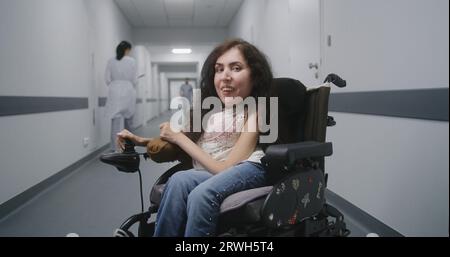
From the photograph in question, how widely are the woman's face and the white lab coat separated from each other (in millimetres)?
3399

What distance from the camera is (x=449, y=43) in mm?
1369

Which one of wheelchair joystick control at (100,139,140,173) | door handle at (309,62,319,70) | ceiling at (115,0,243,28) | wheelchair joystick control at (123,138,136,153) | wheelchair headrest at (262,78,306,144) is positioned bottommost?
wheelchair joystick control at (100,139,140,173)

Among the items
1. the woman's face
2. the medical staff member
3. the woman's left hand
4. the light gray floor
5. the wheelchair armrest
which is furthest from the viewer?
the medical staff member

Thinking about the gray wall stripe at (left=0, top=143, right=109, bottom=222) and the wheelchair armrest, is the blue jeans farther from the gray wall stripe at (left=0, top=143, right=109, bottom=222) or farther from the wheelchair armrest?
the gray wall stripe at (left=0, top=143, right=109, bottom=222)

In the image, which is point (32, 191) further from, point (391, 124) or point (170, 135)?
point (391, 124)

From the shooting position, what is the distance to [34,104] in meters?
2.77

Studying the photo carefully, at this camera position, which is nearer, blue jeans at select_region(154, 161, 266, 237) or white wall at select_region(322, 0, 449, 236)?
blue jeans at select_region(154, 161, 266, 237)

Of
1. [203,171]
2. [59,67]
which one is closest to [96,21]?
[59,67]

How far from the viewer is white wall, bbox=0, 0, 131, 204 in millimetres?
2396

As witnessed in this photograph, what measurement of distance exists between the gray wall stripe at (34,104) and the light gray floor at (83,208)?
668mm

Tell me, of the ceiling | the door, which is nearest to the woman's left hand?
the door

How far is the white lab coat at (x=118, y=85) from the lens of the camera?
4555 millimetres

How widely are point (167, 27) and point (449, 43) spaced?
8.04 m
